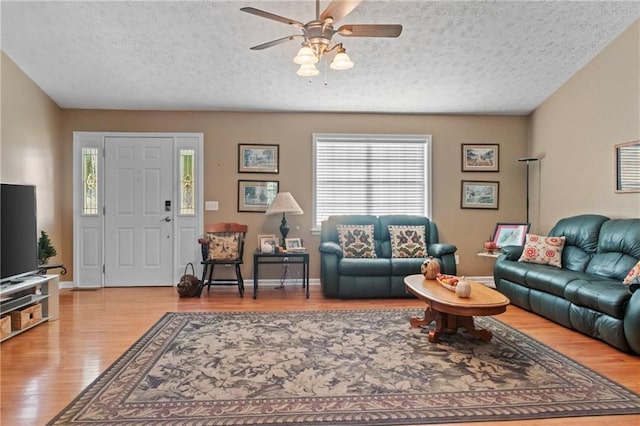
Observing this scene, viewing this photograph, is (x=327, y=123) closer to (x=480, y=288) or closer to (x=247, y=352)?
(x=480, y=288)

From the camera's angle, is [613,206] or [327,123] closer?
[613,206]

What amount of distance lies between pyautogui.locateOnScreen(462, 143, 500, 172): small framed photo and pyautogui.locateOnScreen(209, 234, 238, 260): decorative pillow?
3477 mm

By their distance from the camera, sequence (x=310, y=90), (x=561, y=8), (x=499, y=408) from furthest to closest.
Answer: (x=310, y=90) → (x=561, y=8) → (x=499, y=408)

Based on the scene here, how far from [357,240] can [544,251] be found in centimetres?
217

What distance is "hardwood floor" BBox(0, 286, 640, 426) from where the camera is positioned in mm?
2217

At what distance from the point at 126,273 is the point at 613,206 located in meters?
6.11

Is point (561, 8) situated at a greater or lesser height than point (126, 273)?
greater

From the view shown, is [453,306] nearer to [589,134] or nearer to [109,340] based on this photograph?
[109,340]

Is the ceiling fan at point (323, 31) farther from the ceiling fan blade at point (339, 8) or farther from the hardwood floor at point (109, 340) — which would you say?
the hardwood floor at point (109, 340)

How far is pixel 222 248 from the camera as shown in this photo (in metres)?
4.96

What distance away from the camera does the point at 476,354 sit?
2.88 m

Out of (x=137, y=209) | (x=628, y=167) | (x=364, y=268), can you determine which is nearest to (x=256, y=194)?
(x=137, y=209)

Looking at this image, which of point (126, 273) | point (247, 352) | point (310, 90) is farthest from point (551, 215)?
point (126, 273)

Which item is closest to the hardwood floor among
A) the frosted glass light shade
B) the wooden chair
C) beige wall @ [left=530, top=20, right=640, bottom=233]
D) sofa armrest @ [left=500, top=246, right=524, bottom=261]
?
the wooden chair
